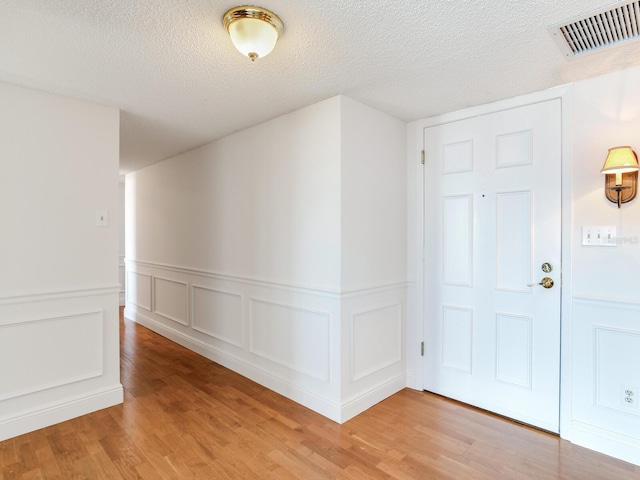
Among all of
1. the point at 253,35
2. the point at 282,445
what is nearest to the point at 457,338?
the point at 282,445

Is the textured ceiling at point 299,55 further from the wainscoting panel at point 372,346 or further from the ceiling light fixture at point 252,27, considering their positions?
the wainscoting panel at point 372,346

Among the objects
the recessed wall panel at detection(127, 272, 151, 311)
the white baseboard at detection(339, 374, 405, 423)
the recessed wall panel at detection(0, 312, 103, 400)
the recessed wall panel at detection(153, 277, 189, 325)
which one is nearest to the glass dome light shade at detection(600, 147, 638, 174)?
the white baseboard at detection(339, 374, 405, 423)

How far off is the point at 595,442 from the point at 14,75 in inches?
164

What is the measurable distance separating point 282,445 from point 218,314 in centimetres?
171

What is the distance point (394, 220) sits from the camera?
2.91 meters

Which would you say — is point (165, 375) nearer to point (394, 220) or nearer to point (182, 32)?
point (394, 220)

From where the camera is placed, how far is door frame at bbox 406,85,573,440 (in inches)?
89.0

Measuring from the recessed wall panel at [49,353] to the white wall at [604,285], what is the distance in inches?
130

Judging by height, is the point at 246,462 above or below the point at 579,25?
below

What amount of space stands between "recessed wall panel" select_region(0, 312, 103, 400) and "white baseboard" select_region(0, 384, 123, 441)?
0.14 meters

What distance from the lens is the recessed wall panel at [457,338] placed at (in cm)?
270

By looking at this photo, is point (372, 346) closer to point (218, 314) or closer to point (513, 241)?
point (513, 241)

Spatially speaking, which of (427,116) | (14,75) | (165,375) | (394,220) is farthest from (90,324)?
(427,116)

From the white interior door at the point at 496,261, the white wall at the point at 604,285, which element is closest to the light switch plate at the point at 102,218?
the white interior door at the point at 496,261
